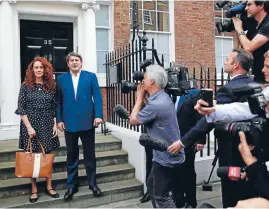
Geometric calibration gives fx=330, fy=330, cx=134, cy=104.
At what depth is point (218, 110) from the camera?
246 cm

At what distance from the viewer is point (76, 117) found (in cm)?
412

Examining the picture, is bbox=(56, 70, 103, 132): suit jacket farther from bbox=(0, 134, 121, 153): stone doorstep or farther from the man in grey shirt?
the man in grey shirt

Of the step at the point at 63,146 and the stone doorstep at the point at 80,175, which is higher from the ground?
the step at the point at 63,146

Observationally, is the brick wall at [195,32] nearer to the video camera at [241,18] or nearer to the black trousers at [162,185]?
the video camera at [241,18]

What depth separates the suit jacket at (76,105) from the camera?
4139 millimetres

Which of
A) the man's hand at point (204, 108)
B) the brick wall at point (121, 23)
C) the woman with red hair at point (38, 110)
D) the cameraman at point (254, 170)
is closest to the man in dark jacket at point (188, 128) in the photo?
the man's hand at point (204, 108)

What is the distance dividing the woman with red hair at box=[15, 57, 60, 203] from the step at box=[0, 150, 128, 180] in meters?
0.55

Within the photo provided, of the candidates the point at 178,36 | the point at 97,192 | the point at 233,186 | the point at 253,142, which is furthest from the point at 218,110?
the point at 178,36

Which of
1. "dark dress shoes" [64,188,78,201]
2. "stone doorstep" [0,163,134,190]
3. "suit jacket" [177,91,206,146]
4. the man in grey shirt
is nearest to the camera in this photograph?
the man in grey shirt

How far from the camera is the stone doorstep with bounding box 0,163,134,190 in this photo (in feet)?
13.6

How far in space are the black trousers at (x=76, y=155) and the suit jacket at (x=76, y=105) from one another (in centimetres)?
9

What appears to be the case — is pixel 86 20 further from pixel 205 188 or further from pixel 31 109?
pixel 205 188

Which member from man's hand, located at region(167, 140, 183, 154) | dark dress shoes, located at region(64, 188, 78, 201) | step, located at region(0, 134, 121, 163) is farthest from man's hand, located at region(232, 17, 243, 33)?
step, located at region(0, 134, 121, 163)

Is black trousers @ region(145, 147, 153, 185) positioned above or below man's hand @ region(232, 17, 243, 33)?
below
